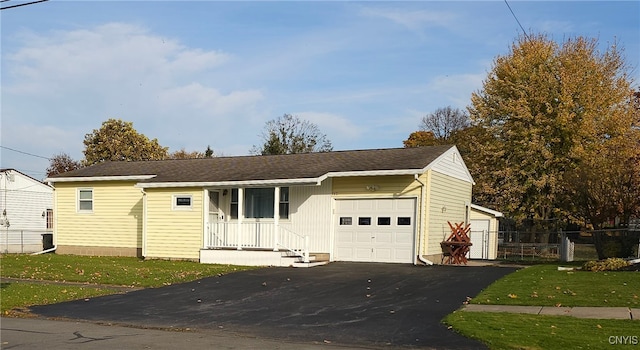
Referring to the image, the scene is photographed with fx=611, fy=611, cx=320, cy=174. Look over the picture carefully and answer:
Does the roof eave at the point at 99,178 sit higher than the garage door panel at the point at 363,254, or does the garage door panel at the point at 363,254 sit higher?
the roof eave at the point at 99,178

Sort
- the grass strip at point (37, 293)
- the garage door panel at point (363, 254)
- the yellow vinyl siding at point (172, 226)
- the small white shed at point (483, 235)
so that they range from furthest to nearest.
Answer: the small white shed at point (483, 235), the yellow vinyl siding at point (172, 226), the garage door panel at point (363, 254), the grass strip at point (37, 293)

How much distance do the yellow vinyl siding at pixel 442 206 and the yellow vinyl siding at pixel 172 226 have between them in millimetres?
8750

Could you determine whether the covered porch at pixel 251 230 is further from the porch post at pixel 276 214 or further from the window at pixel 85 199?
the window at pixel 85 199

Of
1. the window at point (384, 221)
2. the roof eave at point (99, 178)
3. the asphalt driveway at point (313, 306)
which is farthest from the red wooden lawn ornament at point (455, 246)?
the roof eave at point (99, 178)

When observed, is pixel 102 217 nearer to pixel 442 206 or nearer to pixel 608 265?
pixel 442 206

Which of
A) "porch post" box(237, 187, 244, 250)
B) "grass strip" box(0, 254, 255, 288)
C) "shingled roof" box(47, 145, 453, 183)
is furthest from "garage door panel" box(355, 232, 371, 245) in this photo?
"porch post" box(237, 187, 244, 250)

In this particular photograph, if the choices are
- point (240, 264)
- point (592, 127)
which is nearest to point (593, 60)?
point (592, 127)

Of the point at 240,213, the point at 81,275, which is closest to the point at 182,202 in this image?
the point at 240,213

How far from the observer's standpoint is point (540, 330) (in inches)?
382

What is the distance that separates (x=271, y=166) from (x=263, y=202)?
1.80 meters

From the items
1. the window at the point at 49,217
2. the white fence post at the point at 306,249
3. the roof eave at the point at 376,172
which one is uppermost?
the roof eave at the point at 376,172

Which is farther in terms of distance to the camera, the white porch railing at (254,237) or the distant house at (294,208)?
the white porch railing at (254,237)

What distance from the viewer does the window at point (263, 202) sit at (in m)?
23.6

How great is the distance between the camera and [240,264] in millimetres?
22156
